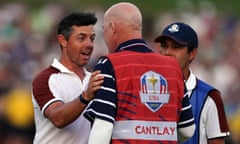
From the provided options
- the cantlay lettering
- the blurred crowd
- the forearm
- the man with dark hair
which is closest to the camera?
the cantlay lettering

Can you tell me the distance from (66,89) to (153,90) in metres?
1.17

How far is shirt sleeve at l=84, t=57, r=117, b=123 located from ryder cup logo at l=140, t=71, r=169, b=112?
0.92 ft

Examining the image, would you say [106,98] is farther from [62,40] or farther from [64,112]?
[62,40]

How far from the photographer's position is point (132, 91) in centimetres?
923

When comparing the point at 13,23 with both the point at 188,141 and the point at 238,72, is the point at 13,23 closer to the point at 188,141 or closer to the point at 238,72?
the point at 238,72

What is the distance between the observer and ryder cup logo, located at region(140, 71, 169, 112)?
30.5 ft

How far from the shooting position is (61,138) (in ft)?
33.5

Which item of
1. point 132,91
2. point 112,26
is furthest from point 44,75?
point 132,91

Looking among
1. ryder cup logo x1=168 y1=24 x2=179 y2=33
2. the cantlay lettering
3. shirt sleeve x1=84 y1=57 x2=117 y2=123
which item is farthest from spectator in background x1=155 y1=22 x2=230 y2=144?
shirt sleeve x1=84 y1=57 x2=117 y2=123

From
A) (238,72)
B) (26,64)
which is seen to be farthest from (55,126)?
(238,72)

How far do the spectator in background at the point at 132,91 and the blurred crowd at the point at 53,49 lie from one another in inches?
292

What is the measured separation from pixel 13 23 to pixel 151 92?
15775 mm

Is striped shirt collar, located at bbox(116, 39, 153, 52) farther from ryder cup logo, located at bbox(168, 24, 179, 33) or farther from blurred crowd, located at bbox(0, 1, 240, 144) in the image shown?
blurred crowd, located at bbox(0, 1, 240, 144)

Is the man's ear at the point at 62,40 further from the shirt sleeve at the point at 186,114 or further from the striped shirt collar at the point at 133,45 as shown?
the shirt sleeve at the point at 186,114
